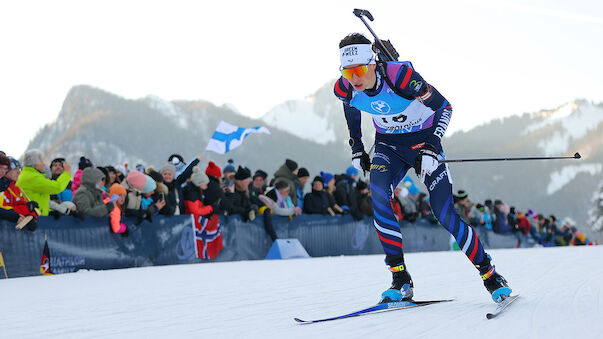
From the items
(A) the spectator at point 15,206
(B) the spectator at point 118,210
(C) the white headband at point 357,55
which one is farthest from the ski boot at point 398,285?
(B) the spectator at point 118,210

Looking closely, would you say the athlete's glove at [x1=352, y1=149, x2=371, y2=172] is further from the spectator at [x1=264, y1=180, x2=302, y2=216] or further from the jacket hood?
the spectator at [x1=264, y1=180, x2=302, y2=216]

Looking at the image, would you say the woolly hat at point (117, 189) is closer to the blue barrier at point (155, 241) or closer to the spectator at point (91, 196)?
the spectator at point (91, 196)

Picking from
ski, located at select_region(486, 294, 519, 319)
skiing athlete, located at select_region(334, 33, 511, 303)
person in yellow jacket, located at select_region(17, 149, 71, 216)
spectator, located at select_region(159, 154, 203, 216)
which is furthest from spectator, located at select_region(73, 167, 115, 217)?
ski, located at select_region(486, 294, 519, 319)

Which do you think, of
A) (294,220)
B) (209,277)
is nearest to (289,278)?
(209,277)

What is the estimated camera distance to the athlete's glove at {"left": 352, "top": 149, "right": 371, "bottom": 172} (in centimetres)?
527

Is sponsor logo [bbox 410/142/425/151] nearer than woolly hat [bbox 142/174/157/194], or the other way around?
sponsor logo [bbox 410/142/425/151]

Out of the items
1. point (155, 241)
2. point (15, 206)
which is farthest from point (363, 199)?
point (15, 206)

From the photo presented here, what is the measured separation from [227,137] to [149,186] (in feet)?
16.9

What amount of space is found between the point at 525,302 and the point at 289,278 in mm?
3196

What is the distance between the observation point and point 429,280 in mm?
6859

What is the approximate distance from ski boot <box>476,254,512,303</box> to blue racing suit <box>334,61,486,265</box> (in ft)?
0.17

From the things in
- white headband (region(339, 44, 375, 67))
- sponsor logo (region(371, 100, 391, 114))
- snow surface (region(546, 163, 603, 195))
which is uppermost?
white headband (region(339, 44, 375, 67))

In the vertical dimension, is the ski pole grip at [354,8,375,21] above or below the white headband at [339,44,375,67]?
above

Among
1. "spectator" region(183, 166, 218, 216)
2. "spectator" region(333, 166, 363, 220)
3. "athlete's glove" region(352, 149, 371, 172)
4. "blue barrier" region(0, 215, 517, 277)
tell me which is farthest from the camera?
"spectator" region(333, 166, 363, 220)
